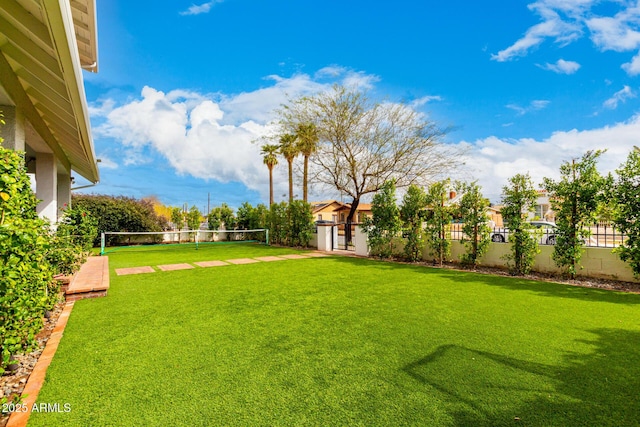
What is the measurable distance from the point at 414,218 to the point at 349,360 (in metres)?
7.79

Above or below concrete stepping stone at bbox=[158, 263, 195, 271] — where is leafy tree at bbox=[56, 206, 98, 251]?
above

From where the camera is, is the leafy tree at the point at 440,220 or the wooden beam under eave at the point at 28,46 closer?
the wooden beam under eave at the point at 28,46

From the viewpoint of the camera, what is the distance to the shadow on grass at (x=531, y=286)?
5.70m

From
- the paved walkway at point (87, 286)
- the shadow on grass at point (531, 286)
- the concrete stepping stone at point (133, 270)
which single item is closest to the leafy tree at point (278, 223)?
the shadow on grass at point (531, 286)

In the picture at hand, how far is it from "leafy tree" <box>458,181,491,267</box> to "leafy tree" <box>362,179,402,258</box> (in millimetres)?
2220

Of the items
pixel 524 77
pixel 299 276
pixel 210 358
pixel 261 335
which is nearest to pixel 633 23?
pixel 524 77

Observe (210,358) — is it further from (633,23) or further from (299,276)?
(633,23)

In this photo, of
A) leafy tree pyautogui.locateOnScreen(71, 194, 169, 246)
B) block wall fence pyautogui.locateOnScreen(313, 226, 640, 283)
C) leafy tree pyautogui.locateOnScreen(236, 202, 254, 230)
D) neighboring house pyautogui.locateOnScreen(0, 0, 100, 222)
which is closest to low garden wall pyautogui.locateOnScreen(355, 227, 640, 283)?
block wall fence pyautogui.locateOnScreen(313, 226, 640, 283)

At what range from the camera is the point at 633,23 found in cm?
712

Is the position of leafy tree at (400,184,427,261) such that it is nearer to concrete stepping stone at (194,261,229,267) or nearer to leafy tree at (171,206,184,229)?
concrete stepping stone at (194,261,229,267)

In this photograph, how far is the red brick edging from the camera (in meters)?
2.20

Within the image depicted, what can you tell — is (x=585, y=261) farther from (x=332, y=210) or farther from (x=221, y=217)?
(x=332, y=210)

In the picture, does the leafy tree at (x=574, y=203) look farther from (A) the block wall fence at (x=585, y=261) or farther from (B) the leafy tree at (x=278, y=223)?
(B) the leafy tree at (x=278, y=223)

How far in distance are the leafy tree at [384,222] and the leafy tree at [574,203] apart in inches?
173
